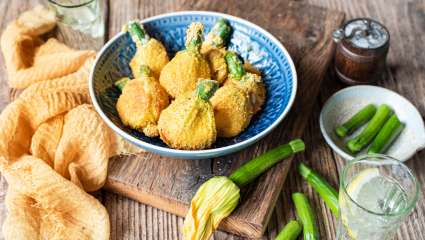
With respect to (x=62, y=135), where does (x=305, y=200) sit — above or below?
below

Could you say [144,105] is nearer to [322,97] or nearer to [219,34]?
[219,34]

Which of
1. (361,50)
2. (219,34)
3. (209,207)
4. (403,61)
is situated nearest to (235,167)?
(209,207)

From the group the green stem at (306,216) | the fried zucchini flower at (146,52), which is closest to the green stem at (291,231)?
the green stem at (306,216)

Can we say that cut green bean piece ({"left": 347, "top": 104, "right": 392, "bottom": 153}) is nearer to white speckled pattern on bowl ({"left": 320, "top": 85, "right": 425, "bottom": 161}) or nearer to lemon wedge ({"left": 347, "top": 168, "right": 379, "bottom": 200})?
white speckled pattern on bowl ({"left": 320, "top": 85, "right": 425, "bottom": 161})

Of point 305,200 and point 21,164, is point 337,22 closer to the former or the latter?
point 305,200

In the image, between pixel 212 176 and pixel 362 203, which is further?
pixel 212 176

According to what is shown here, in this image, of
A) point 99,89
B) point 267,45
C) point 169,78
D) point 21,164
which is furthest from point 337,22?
point 21,164

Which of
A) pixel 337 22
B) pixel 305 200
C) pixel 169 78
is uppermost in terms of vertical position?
pixel 169 78
